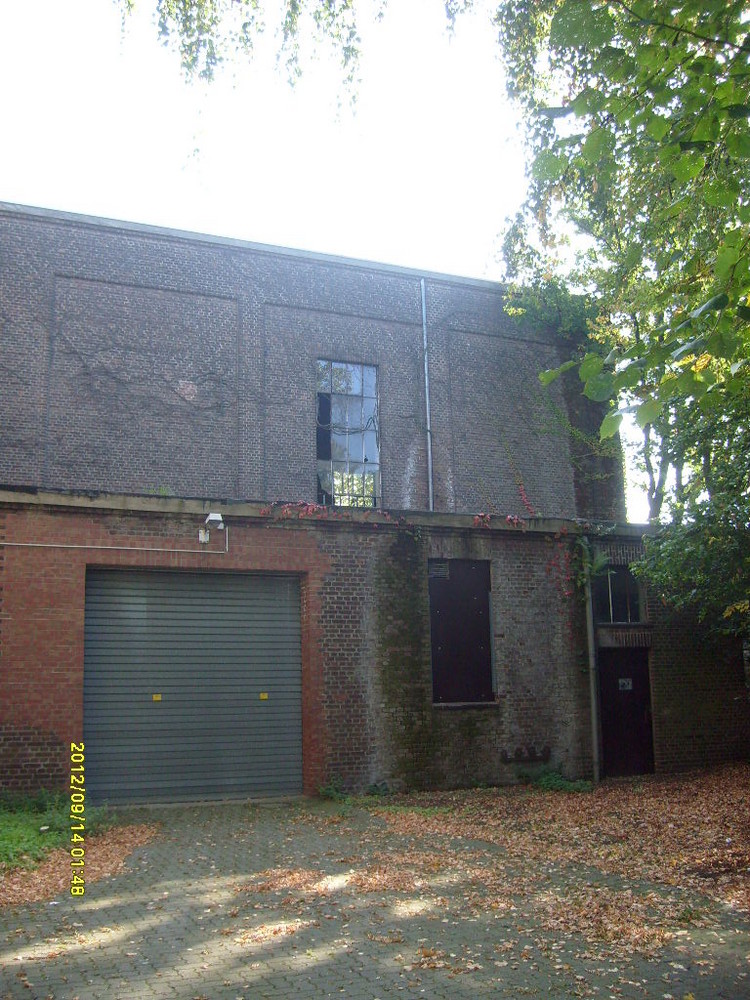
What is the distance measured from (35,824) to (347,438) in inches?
611

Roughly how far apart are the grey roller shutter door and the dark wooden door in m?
5.61

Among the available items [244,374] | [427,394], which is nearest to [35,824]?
[244,374]

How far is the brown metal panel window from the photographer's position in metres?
15.0

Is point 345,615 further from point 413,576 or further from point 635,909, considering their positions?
point 635,909

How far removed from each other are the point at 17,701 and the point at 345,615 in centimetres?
482

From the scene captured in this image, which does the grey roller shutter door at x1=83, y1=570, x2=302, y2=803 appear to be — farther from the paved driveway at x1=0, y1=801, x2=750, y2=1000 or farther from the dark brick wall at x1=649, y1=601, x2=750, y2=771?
the dark brick wall at x1=649, y1=601, x2=750, y2=771

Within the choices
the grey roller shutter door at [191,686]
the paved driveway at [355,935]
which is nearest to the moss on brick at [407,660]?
the grey roller shutter door at [191,686]

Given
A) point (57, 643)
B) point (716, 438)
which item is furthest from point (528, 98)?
point (57, 643)

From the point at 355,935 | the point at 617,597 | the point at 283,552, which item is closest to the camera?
the point at 355,935

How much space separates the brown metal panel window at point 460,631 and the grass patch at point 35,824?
558 centimetres

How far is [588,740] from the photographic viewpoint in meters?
15.8

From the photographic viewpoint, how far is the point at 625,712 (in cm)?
1631

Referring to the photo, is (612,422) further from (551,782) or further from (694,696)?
(694,696)

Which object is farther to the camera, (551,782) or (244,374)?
(244,374)
